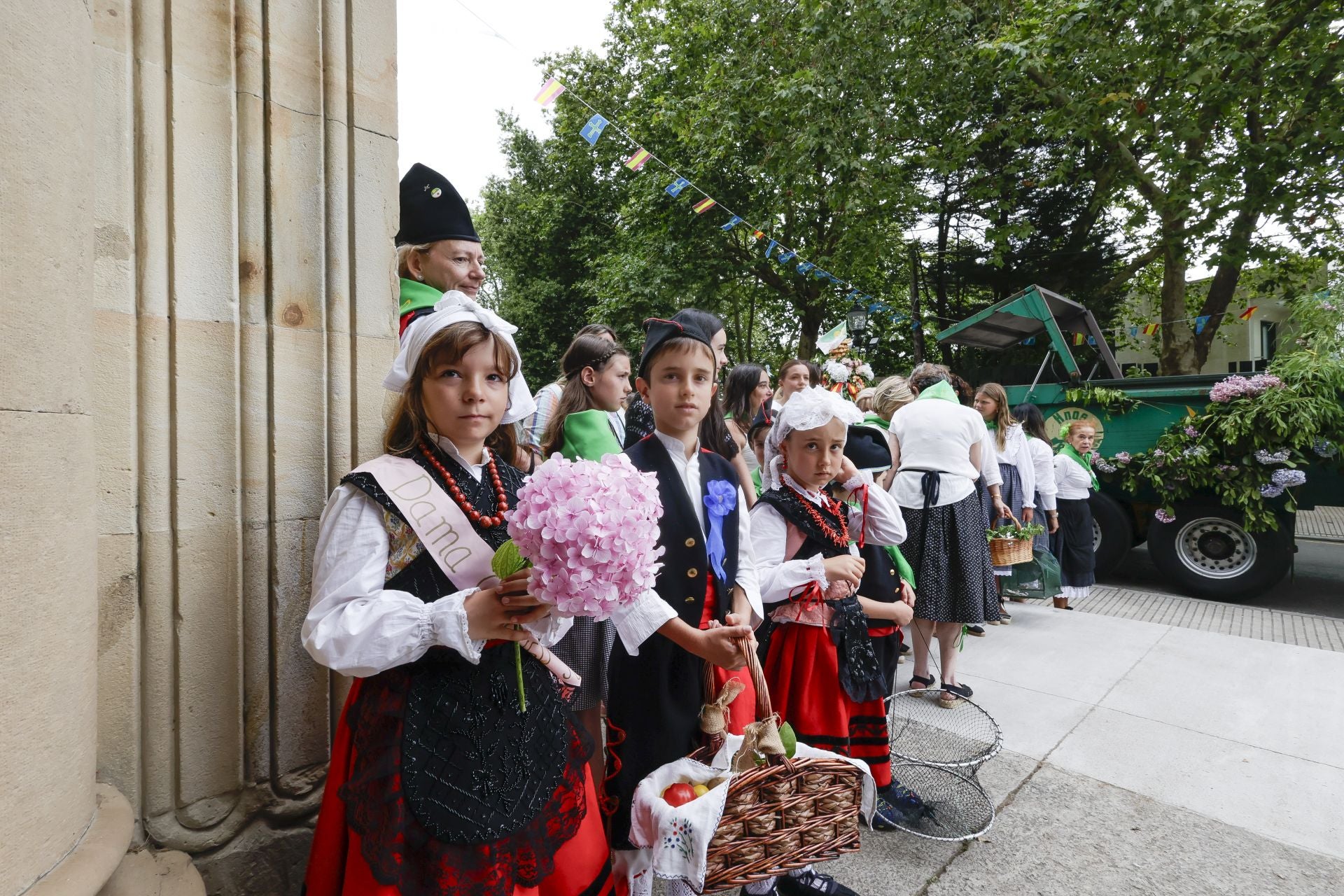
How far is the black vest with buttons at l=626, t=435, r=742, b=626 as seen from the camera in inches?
75.1

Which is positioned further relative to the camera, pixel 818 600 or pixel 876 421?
pixel 876 421

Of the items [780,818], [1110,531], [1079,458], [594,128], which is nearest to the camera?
[780,818]

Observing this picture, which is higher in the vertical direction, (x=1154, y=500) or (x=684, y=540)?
(x=684, y=540)

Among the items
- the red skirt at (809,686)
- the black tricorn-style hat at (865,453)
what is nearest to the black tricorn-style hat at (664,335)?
the black tricorn-style hat at (865,453)

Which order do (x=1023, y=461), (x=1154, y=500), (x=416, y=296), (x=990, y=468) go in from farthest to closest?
(x=1154, y=500), (x=1023, y=461), (x=990, y=468), (x=416, y=296)

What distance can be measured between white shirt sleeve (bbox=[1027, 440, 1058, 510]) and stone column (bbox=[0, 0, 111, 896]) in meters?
6.09

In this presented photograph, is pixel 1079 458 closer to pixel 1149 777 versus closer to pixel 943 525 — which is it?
pixel 943 525

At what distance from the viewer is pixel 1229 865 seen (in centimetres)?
248

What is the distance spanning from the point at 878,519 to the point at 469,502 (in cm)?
166

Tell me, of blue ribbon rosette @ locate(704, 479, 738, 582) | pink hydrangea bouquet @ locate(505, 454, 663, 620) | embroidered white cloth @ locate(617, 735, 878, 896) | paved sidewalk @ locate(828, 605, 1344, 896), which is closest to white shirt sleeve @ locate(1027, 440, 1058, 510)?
paved sidewalk @ locate(828, 605, 1344, 896)

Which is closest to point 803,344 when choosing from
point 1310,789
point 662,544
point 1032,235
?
point 1032,235

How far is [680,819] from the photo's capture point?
156 cm

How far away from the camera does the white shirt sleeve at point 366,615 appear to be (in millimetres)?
1262

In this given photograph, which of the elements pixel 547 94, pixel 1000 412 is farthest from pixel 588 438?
pixel 547 94
